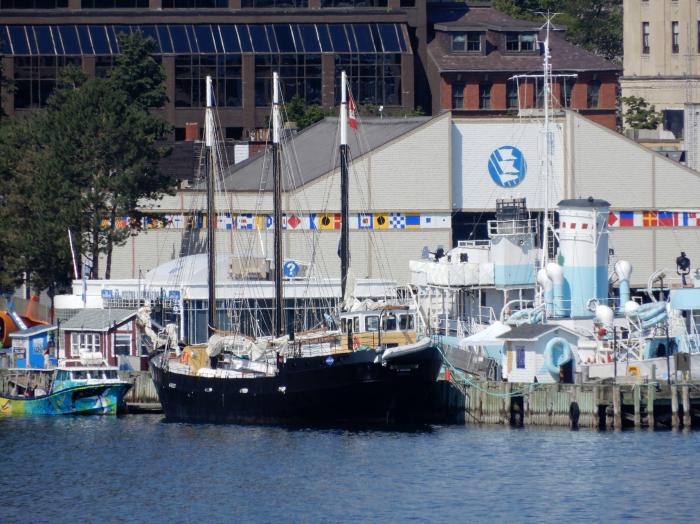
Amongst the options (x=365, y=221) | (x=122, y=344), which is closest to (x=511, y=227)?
(x=122, y=344)

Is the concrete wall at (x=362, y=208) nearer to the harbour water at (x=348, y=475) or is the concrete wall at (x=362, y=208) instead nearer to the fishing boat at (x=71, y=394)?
the fishing boat at (x=71, y=394)

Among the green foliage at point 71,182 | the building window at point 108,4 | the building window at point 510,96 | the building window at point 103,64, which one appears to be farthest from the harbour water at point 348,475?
the building window at point 108,4

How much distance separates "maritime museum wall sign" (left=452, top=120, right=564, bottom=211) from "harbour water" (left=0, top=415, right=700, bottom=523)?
37.6m

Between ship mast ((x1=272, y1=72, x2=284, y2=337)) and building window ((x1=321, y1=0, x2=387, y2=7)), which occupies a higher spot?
building window ((x1=321, y1=0, x2=387, y2=7))

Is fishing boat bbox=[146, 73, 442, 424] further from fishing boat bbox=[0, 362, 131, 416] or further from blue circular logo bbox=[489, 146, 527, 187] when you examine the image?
blue circular logo bbox=[489, 146, 527, 187]

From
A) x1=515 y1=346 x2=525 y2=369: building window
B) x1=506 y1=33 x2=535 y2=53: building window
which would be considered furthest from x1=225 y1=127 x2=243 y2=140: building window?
x1=515 y1=346 x2=525 y2=369: building window

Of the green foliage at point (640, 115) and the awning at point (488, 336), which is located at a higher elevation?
the green foliage at point (640, 115)

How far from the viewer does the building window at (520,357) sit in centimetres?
8425

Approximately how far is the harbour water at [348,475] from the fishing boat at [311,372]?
1.30 m

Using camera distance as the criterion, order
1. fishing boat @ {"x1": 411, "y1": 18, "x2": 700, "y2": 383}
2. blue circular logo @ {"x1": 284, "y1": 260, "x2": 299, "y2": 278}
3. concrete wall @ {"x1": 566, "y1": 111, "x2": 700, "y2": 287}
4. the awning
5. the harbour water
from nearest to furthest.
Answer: the harbour water < fishing boat @ {"x1": 411, "y1": 18, "x2": 700, "y2": 383} < the awning < blue circular logo @ {"x1": 284, "y1": 260, "x2": 299, "y2": 278} < concrete wall @ {"x1": 566, "y1": 111, "x2": 700, "y2": 287}

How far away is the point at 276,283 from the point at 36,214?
2321 centimetres

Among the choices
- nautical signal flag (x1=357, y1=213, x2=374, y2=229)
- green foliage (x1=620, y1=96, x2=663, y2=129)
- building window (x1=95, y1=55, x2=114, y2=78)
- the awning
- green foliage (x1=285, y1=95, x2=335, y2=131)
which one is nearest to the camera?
the awning

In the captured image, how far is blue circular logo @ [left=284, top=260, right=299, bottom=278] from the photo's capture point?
10712cm

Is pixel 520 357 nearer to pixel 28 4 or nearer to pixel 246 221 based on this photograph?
pixel 246 221
